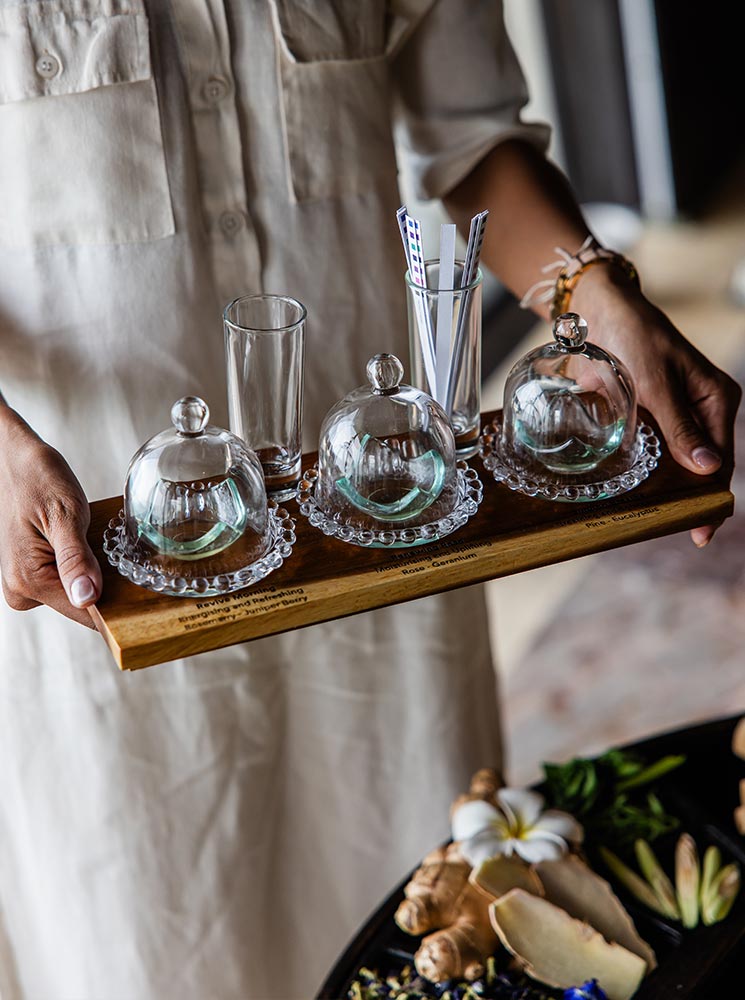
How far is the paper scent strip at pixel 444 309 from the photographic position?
0.76 m

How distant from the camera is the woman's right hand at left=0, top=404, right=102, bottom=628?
72 centimetres

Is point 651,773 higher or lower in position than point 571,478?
lower

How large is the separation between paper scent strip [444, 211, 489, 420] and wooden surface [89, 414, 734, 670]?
0.06 m

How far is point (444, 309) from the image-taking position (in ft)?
2.60

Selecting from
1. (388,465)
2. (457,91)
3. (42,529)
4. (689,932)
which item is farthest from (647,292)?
(42,529)

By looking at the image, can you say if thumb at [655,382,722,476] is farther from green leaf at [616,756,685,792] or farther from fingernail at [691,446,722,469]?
green leaf at [616,756,685,792]

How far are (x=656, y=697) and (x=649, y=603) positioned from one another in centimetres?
28

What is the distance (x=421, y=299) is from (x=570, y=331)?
0.11m

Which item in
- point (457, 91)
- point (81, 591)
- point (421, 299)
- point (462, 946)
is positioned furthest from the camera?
point (457, 91)

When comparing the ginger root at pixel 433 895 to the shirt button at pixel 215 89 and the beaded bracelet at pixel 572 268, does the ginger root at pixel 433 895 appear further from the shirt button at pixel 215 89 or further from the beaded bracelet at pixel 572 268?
the shirt button at pixel 215 89

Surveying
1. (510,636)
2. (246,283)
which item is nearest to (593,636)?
(510,636)

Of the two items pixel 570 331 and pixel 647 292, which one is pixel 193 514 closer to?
pixel 570 331

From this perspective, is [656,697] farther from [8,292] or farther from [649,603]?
[8,292]

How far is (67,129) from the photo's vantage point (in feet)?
2.88
